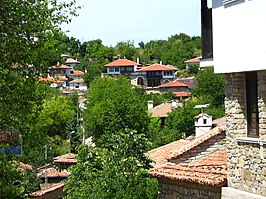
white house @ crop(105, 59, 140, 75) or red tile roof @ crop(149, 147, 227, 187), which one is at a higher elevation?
white house @ crop(105, 59, 140, 75)

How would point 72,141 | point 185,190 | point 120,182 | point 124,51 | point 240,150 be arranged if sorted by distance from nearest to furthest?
point 240,150
point 185,190
point 120,182
point 72,141
point 124,51

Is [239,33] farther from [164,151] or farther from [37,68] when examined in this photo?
[164,151]

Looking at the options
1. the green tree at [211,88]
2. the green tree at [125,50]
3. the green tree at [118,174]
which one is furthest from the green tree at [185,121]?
the green tree at [125,50]

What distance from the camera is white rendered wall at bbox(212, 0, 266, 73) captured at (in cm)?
945

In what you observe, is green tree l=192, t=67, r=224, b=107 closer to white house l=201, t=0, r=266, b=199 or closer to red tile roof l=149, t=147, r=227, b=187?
red tile roof l=149, t=147, r=227, b=187

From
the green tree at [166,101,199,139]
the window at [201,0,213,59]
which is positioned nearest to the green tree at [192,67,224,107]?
the green tree at [166,101,199,139]

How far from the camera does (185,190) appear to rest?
12.5 m

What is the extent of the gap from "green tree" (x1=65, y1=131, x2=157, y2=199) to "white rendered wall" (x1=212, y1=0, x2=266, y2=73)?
18.1 feet

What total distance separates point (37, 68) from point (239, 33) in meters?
3.71

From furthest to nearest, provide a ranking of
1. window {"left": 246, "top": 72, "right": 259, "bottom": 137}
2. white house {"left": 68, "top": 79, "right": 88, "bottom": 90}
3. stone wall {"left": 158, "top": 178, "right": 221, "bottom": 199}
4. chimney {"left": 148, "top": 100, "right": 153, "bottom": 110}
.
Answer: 1. white house {"left": 68, "top": 79, "right": 88, "bottom": 90}
2. chimney {"left": 148, "top": 100, "right": 153, "bottom": 110}
3. stone wall {"left": 158, "top": 178, "right": 221, "bottom": 199}
4. window {"left": 246, "top": 72, "right": 259, "bottom": 137}

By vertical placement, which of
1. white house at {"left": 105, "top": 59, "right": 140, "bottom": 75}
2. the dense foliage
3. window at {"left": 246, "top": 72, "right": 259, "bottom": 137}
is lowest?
window at {"left": 246, "top": 72, "right": 259, "bottom": 137}

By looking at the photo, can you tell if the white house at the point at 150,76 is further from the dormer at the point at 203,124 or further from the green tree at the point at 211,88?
the dormer at the point at 203,124

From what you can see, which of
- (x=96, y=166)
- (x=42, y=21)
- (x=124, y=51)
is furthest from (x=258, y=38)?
(x=124, y=51)

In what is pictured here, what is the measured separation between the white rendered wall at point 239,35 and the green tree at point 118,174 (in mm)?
5516
